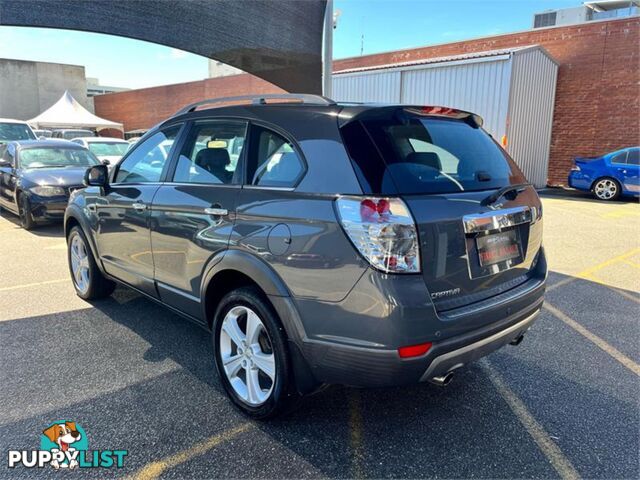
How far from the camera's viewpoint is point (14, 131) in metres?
14.2

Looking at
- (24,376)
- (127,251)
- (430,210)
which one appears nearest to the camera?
(430,210)

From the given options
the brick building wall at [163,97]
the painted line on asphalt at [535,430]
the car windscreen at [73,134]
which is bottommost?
the painted line on asphalt at [535,430]

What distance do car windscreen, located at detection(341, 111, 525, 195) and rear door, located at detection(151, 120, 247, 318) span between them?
2.88 feet

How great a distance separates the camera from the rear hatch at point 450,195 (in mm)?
2205

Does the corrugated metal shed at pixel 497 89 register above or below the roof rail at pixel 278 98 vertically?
above

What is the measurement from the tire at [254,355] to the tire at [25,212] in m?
6.90

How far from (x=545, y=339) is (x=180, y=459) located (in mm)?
2972

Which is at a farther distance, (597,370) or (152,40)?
(152,40)

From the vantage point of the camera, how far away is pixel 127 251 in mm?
3795

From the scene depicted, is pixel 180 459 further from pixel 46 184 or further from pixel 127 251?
pixel 46 184

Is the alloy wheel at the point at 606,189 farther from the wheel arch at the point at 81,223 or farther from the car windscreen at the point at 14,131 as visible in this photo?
the car windscreen at the point at 14,131

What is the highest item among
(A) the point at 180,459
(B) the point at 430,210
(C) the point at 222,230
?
(B) the point at 430,210

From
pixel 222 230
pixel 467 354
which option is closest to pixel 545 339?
pixel 467 354

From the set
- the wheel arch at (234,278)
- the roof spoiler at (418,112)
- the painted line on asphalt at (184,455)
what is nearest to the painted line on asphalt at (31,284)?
the wheel arch at (234,278)
